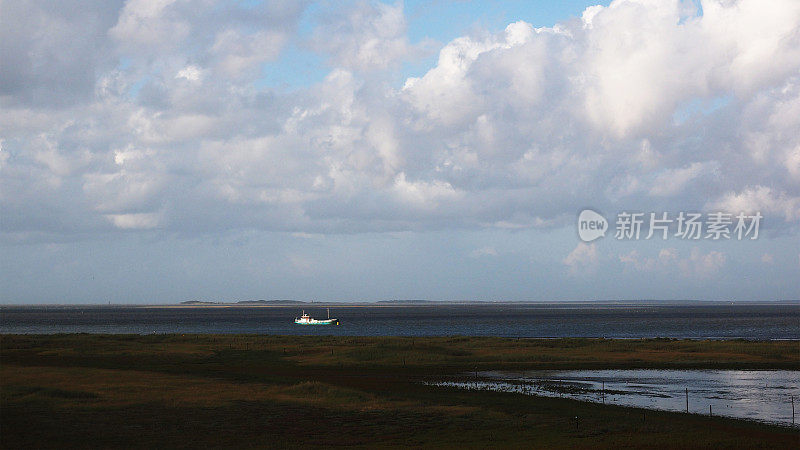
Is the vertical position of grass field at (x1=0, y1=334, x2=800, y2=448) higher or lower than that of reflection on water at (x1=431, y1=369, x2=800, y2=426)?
higher

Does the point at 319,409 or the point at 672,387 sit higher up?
the point at 319,409

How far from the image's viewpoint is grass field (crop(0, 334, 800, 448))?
3631 centimetres

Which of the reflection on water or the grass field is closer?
the grass field

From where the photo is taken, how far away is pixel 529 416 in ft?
140

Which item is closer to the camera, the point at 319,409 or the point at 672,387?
the point at 319,409

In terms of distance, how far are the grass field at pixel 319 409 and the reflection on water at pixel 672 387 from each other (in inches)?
159

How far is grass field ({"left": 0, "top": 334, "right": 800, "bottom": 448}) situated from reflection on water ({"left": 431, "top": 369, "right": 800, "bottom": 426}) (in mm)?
4035

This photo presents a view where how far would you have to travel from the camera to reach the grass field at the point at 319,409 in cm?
3631

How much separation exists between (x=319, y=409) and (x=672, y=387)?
101ft

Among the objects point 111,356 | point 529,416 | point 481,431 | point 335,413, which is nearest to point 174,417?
point 335,413

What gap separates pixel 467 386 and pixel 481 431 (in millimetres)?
18858

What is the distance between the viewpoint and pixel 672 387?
59.3 m

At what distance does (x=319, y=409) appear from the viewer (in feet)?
148

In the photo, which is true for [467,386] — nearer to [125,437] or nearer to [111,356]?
[125,437]
